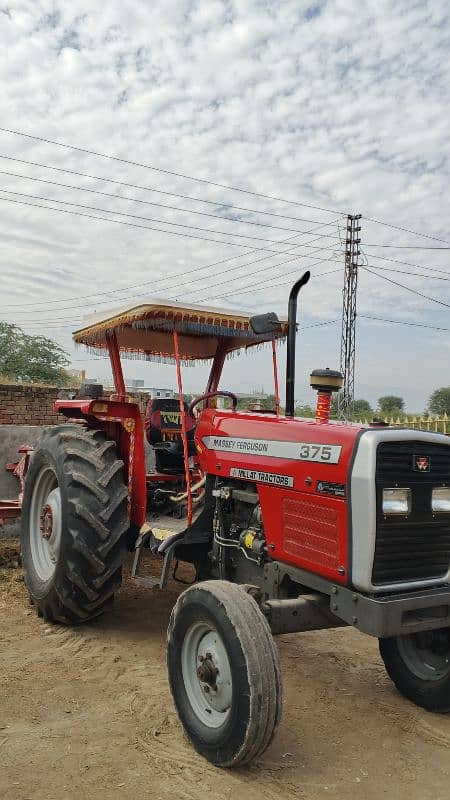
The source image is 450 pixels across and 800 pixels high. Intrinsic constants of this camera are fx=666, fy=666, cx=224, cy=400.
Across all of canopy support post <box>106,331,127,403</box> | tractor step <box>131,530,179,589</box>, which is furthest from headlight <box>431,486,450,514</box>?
canopy support post <box>106,331,127,403</box>

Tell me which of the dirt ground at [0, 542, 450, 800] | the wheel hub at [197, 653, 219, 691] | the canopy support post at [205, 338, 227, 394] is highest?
the canopy support post at [205, 338, 227, 394]

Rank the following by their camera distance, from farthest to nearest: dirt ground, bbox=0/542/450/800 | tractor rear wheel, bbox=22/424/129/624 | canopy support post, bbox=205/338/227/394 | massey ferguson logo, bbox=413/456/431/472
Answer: canopy support post, bbox=205/338/227/394 → tractor rear wheel, bbox=22/424/129/624 → massey ferguson logo, bbox=413/456/431/472 → dirt ground, bbox=0/542/450/800

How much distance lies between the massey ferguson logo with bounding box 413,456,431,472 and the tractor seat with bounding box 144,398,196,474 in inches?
97.3

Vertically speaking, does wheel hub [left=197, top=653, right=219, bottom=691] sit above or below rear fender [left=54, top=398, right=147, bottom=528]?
below

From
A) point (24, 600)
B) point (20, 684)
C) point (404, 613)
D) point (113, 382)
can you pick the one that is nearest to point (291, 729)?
point (404, 613)

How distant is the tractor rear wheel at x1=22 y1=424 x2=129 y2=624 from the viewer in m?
4.15

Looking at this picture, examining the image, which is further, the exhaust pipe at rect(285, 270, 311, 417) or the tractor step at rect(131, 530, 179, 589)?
the tractor step at rect(131, 530, 179, 589)

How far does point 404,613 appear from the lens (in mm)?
2883

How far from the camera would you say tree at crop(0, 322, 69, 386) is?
85.7ft

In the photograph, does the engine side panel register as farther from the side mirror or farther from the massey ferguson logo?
the side mirror

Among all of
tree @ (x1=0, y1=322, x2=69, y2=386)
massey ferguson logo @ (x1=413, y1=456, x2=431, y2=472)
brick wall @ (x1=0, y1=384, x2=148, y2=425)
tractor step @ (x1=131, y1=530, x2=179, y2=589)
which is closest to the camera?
massey ferguson logo @ (x1=413, y1=456, x2=431, y2=472)

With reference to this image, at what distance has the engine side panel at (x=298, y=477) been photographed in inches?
119

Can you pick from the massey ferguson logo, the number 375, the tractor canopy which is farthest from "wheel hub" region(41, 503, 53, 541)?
the massey ferguson logo

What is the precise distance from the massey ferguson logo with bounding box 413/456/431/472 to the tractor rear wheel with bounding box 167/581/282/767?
3.12 feet
